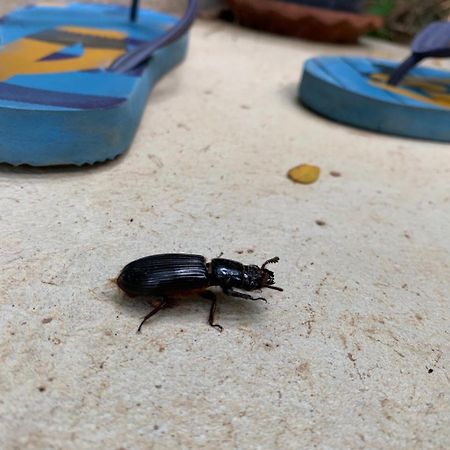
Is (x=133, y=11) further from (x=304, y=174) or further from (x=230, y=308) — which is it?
(x=230, y=308)

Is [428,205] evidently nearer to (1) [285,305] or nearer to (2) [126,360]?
(1) [285,305]

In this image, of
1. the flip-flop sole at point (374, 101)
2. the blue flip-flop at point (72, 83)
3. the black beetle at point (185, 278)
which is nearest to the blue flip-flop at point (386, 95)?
the flip-flop sole at point (374, 101)

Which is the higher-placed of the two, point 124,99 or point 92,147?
point 124,99

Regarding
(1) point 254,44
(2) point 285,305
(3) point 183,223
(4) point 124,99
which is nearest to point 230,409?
(2) point 285,305

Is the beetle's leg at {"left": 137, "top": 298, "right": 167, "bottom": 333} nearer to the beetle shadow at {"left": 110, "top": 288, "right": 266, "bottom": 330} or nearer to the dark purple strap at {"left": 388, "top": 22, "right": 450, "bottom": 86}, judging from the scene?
the beetle shadow at {"left": 110, "top": 288, "right": 266, "bottom": 330}

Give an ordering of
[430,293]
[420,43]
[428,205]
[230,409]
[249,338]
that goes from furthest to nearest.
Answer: [420,43], [428,205], [430,293], [249,338], [230,409]

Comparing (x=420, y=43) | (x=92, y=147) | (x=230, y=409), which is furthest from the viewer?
(x=420, y=43)

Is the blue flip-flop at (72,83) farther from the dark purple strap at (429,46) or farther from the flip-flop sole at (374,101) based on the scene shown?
the dark purple strap at (429,46)

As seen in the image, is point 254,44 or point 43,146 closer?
point 43,146
